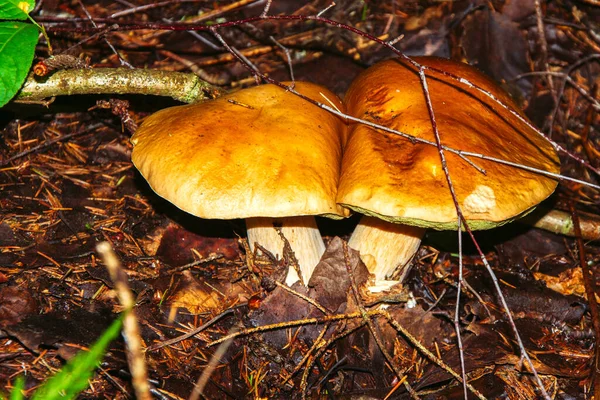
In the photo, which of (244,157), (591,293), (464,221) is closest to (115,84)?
(244,157)

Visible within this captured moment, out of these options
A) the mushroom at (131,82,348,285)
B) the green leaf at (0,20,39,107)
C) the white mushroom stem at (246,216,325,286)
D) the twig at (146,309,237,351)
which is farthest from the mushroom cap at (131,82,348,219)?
the twig at (146,309,237,351)

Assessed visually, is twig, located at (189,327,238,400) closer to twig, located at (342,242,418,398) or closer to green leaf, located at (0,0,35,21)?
twig, located at (342,242,418,398)

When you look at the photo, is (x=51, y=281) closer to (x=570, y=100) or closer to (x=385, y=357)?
(x=385, y=357)

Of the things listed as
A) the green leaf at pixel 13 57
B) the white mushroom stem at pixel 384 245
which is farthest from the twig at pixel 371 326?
the green leaf at pixel 13 57

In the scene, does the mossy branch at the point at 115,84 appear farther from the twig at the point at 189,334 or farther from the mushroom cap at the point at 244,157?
the twig at the point at 189,334

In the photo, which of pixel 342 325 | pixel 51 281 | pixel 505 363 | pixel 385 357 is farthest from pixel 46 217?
pixel 505 363

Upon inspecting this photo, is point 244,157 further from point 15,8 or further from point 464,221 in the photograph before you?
point 15,8
